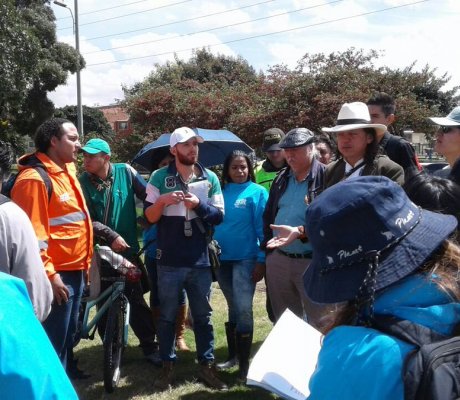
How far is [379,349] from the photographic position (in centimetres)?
121

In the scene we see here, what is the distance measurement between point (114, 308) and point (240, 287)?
109cm

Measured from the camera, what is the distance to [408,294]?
1295 millimetres

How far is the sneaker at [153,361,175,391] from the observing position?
4.79m

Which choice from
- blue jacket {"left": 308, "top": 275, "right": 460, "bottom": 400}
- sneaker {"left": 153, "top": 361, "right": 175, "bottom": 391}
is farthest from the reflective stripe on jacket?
blue jacket {"left": 308, "top": 275, "right": 460, "bottom": 400}

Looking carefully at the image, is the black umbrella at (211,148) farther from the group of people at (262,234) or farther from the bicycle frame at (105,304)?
the bicycle frame at (105,304)

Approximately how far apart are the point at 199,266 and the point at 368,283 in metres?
3.35

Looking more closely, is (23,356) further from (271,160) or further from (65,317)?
(271,160)

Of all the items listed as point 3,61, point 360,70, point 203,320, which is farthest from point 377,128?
point 3,61

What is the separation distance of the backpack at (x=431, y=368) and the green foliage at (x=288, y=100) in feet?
41.2

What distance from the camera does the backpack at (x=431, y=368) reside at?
3.67 feet

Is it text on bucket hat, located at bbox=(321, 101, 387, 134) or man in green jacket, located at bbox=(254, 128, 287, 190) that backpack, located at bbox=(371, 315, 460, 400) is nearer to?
text on bucket hat, located at bbox=(321, 101, 387, 134)

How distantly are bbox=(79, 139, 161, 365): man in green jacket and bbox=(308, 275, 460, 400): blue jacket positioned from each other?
12.4 feet

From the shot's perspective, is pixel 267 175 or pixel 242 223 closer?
pixel 242 223

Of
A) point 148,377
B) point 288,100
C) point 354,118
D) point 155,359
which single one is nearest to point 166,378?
point 148,377
